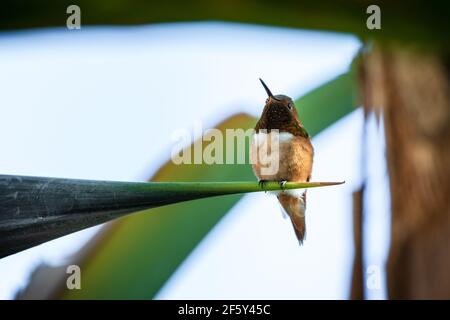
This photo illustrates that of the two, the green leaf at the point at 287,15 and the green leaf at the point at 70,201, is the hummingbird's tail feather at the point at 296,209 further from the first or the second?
the green leaf at the point at 70,201

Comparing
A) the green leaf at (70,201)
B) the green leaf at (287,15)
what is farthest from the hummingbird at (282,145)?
the green leaf at (70,201)

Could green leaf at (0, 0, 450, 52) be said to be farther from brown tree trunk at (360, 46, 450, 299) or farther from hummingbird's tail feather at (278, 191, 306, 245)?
hummingbird's tail feather at (278, 191, 306, 245)

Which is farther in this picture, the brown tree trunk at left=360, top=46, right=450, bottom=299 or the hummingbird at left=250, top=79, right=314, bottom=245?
the hummingbird at left=250, top=79, right=314, bottom=245

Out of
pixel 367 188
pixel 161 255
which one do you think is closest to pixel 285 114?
pixel 367 188

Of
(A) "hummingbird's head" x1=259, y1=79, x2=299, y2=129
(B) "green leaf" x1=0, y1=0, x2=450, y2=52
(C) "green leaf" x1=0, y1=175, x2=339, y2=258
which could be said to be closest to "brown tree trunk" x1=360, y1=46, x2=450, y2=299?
(A) "hummingbird's head" x1=259, y1=79, x2=299, y2=129

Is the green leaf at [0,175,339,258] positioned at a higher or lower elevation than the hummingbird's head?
lower

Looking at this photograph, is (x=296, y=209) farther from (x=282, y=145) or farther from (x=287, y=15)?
(x=287, y=15)

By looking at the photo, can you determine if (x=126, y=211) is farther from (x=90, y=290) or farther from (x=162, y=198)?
(x=90, y=290)
